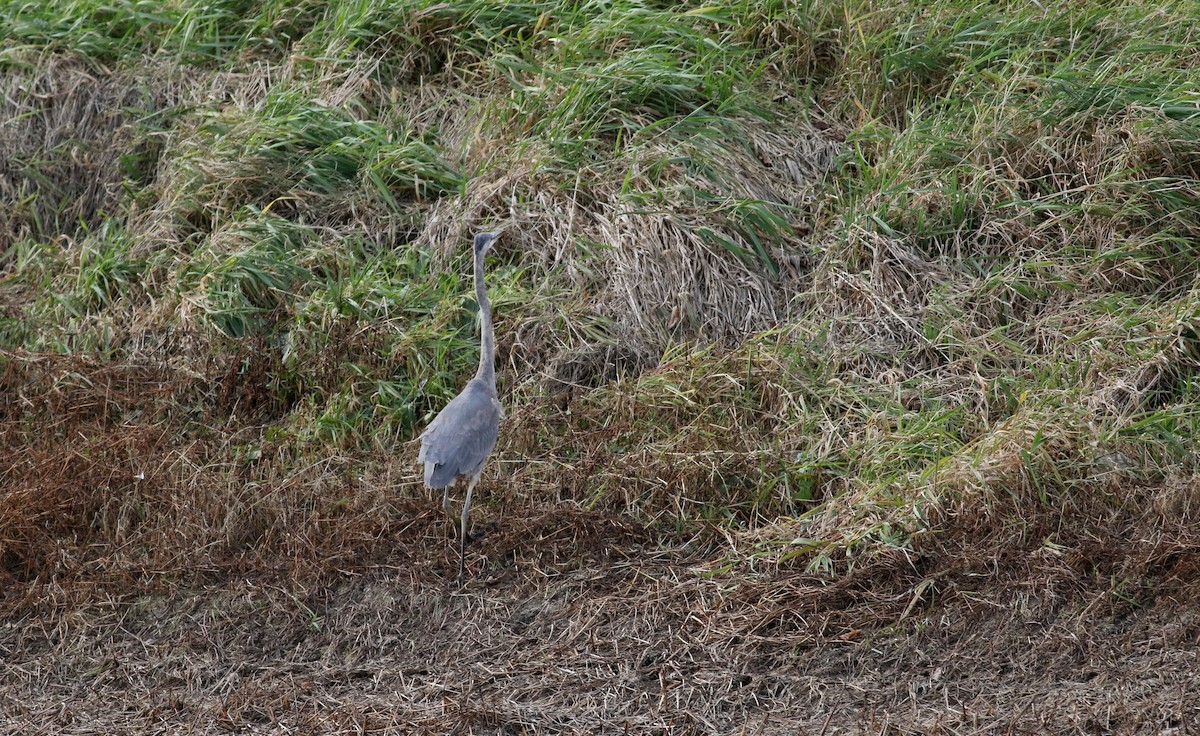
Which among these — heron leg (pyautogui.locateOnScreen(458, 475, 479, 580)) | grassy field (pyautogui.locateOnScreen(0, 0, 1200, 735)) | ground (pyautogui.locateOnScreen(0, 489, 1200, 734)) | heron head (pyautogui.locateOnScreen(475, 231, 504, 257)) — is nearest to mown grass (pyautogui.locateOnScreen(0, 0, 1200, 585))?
grassy field (pyautogui.locateOnScreen(0, 0, 1200, 735))

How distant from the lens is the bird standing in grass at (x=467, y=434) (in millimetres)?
4602

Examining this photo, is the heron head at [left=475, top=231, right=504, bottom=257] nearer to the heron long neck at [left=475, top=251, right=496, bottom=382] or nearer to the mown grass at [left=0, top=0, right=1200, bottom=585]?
the heron long neck at [left=475, top=251, right=496, bottom=382]

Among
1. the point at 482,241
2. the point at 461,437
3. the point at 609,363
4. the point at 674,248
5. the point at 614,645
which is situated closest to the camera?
the point at 614,645

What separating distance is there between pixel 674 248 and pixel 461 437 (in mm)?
1657

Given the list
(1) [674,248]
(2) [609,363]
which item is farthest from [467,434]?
(1) [674,248]

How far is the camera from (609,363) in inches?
222

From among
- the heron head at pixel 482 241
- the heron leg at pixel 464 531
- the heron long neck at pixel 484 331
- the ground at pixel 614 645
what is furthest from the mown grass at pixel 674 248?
the heron head at pixel 482 241

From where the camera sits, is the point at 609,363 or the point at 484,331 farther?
the point at 609,363

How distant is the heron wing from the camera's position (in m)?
4.59

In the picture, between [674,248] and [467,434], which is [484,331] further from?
[674,248]

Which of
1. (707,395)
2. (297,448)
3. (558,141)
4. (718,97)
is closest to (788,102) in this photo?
(718,97)

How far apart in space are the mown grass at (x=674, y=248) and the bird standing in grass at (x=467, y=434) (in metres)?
0.38

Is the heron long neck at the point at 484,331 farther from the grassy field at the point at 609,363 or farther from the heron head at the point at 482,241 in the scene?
the grassy field at the point at 609,363

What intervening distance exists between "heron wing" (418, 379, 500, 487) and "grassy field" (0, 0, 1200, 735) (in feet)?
1.16
